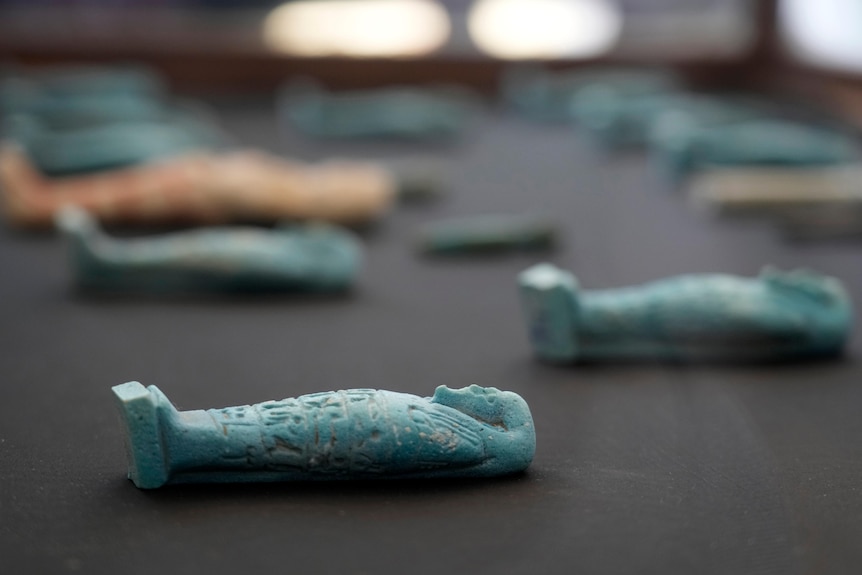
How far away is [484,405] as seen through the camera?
137 centimetres

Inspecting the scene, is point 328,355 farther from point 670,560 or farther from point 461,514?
point 670,560

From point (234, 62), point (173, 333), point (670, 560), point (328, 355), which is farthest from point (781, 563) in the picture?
point (234, 62)

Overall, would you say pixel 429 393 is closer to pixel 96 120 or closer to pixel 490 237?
pixel 490 237

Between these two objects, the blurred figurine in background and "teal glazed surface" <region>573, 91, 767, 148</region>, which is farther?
"teal glazed surface" <region>573, 91, 767, 148</region>

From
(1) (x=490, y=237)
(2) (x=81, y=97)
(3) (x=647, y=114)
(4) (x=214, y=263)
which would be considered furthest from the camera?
(2) (x=81, y=97)

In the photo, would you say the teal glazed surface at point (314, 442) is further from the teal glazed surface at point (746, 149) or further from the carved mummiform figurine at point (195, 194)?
the teal glazed surface at point (746, 149)

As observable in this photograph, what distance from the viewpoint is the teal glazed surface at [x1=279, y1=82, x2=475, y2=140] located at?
4.36 meters

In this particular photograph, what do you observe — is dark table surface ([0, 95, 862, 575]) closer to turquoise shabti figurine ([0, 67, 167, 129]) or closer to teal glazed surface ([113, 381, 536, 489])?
teal glazed surface ([113, 381, 536, 489])

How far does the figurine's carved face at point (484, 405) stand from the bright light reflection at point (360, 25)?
15.7ft

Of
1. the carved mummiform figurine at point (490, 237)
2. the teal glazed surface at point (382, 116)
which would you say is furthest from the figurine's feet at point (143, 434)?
the teal glazed surface at point (382, 116)

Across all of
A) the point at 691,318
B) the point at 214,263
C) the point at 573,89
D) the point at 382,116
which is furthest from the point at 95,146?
the point at 573,89

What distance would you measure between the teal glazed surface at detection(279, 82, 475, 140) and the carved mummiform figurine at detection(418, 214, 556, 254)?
1695 mm

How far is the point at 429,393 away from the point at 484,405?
34cm

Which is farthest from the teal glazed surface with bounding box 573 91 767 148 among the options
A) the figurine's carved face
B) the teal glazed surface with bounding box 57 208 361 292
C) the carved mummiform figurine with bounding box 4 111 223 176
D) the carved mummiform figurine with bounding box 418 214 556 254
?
the figurine's carved face
